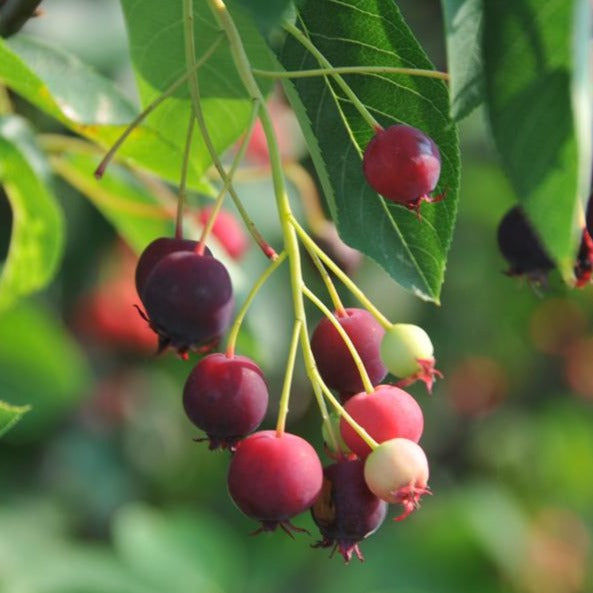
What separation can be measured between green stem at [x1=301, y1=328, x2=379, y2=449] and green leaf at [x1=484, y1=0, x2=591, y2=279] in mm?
286

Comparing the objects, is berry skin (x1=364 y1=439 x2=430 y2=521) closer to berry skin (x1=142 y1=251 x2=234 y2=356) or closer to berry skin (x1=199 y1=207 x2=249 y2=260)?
berry skin (x1=142 y1=251 x2=234 y2=356)

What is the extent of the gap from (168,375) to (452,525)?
0.97 metres

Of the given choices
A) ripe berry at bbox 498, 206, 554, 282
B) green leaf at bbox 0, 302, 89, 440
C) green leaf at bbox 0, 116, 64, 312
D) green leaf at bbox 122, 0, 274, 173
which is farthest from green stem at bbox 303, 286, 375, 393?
green leaf at bbox 0, 302, 89, 440

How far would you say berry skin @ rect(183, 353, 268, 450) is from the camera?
46.1 inches

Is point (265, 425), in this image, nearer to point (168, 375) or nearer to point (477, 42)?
point (168, 375)

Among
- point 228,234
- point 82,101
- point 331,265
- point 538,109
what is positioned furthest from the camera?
point 228,234

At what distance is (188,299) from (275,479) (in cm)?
18

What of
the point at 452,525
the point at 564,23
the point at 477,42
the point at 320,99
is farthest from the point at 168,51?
the point at 452,525

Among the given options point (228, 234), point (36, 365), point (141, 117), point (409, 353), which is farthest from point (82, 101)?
Answer: point (36, 365)

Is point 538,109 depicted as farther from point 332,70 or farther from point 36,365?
point 36,365

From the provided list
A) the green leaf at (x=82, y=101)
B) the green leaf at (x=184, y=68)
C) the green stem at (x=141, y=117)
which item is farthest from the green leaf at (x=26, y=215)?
the green stem at (x=141, y=117)

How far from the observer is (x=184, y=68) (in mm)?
1543

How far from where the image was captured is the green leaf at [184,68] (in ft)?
4.81

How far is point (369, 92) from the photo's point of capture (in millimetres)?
1334
